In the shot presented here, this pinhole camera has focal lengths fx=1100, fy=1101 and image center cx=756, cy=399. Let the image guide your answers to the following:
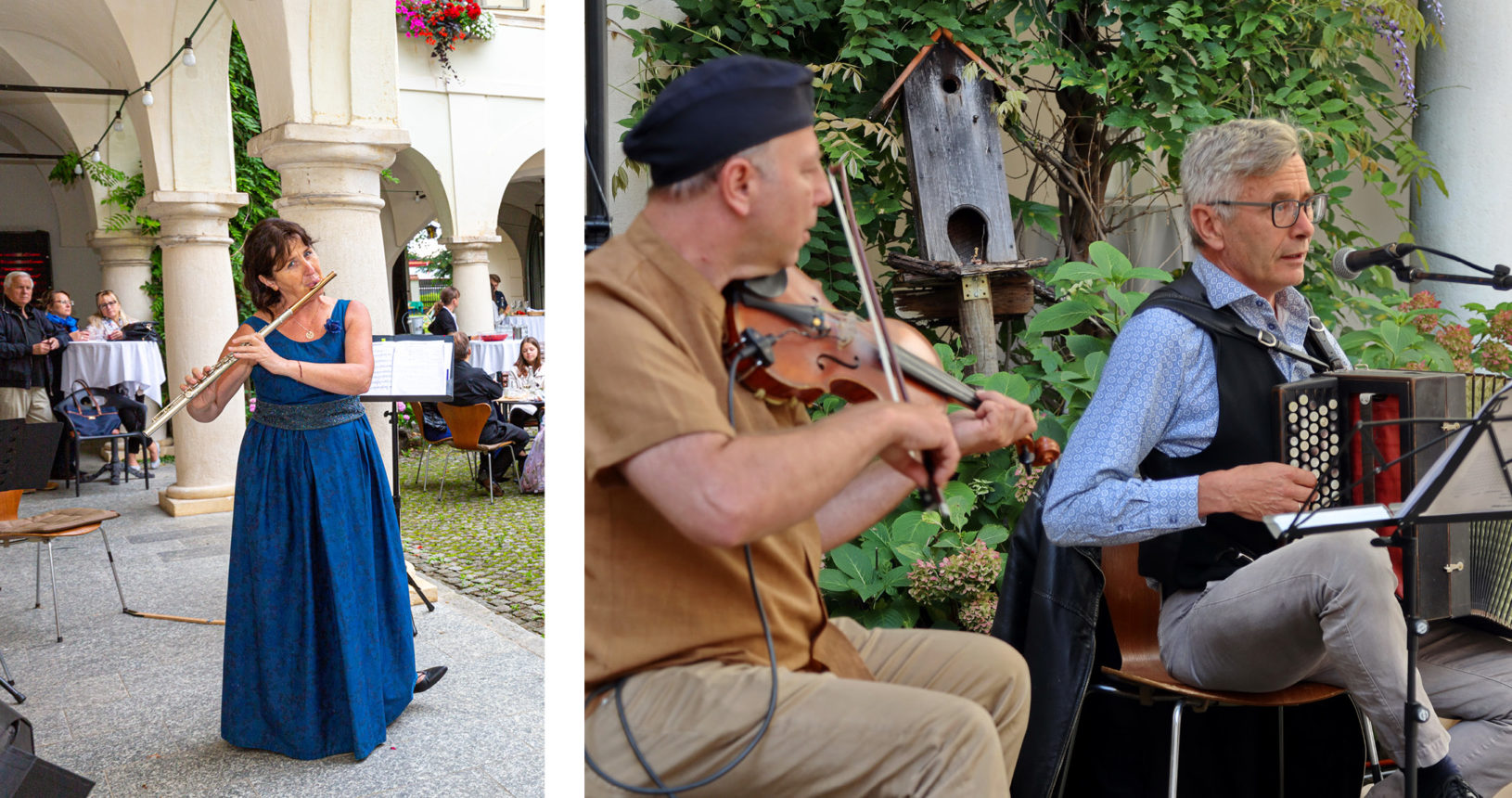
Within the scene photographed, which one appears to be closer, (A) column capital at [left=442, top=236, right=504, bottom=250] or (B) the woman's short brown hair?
(B) the woman's short brown hair

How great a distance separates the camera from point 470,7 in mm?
8320

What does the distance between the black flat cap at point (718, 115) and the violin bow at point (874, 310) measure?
0.21ft

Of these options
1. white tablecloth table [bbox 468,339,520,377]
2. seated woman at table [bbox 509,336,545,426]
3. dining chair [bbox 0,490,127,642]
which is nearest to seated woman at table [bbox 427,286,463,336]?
white tablecloth table [bbox 468,339,520,377]

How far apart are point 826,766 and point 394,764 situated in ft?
9.04

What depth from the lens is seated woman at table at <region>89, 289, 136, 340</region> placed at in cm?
822

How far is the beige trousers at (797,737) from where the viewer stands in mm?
835

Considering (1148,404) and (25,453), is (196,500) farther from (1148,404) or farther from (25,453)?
(1148,404)

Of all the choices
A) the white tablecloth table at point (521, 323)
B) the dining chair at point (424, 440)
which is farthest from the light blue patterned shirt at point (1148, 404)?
the white tablecloth table at point (521, 323)

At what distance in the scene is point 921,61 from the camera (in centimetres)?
151

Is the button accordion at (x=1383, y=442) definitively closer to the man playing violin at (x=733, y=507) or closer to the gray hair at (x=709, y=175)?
the man playing violin at (x=733, y=507)

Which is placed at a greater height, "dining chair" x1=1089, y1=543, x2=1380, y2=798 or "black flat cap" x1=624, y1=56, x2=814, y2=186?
"black flat cap" x1=624, y1=56, x2=814, y2=186

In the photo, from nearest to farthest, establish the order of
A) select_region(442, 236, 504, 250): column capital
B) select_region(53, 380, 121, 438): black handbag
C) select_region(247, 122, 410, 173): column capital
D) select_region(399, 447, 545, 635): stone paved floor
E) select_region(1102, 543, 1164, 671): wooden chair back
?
select_region(1102, 543, 1164, 671): wooden chair back → select_region(247, 122, 410, 173): column capital → select_region(399, 447, 545, 635): stone paved floor → select_region(53, 380, 121, 438): black handbag → select_region(442, 236, 504, 250): column capital

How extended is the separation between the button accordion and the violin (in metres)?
1.00

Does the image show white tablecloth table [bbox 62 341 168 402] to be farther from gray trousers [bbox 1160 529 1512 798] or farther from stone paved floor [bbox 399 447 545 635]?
gray trousers [bbox 1160 529 1512 798]
